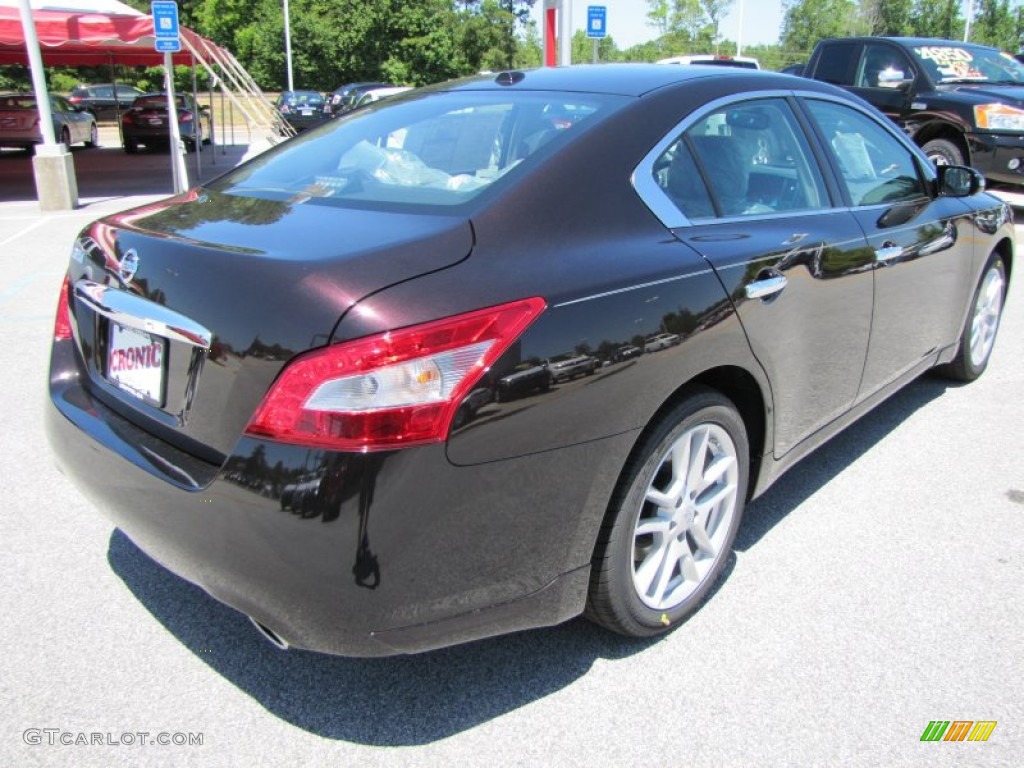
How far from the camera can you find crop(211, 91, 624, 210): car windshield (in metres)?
2.44

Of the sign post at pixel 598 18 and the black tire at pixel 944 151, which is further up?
the sign post at pixel 598 18

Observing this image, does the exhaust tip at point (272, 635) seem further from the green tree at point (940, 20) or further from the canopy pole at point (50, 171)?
the green tree at point (940, 20)

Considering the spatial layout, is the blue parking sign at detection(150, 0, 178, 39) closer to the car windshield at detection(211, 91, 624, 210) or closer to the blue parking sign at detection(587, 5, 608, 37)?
the blue parking sign at detection(587, 5, 608, 37)

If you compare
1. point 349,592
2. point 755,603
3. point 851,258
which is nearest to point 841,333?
point 851,258

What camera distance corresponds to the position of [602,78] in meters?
2.93

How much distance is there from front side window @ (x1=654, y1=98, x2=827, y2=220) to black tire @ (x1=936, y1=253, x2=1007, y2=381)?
1914 millimetres

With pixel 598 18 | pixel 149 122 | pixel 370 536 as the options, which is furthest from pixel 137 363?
pixel 149 122

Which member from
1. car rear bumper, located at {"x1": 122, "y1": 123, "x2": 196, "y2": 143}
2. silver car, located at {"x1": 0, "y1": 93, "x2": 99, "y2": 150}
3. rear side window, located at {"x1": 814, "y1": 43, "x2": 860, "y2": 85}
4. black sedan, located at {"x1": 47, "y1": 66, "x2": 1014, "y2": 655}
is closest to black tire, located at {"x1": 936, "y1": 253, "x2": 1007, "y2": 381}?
black sedan, located at {"x1": 47, "y1": 66, "x2": 1014, "y2": 655}

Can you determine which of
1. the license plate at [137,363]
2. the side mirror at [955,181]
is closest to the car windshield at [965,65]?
the side mirror at [955,181]

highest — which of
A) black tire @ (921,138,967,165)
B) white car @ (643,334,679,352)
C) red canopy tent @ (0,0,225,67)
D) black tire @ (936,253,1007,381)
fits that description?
red canopy tent @ (0,0,225,67)

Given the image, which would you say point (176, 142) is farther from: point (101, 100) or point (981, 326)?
point (101, 100)

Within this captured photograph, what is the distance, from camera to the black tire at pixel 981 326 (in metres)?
4.59

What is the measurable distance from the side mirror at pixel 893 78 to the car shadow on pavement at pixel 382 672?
9.70m

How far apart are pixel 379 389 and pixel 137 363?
863 millimetres
